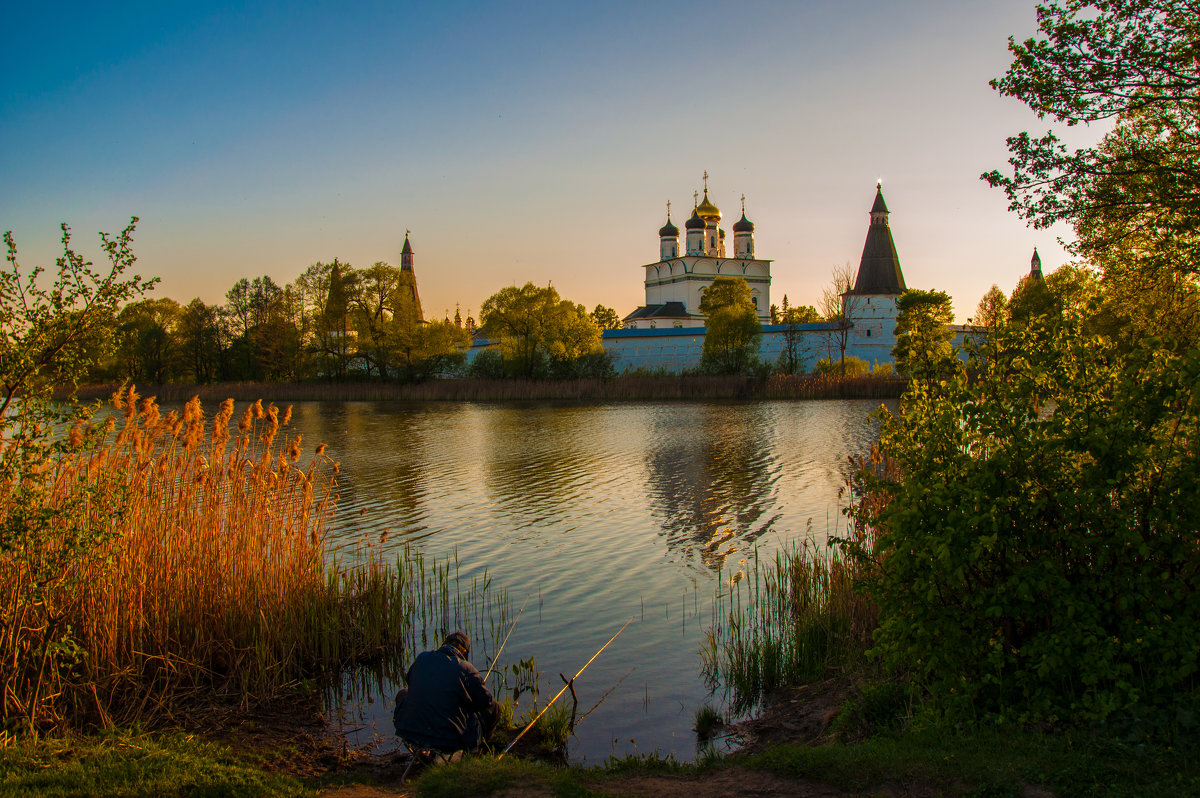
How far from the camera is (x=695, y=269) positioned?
84.4m

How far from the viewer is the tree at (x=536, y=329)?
49594 millimetres

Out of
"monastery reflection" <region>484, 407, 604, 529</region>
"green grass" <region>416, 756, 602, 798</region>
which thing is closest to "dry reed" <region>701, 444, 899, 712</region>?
"green grass" <region>416, 756, 602, 798</region>

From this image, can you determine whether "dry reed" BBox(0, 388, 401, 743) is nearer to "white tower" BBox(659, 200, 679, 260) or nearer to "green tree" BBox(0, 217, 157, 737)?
"green tree" BBox(0, 217, 157, 737)

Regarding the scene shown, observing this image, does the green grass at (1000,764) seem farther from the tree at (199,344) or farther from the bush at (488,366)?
the tree at (199,344)

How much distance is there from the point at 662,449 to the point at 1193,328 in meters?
11.3

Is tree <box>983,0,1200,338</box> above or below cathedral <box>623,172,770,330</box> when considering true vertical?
below

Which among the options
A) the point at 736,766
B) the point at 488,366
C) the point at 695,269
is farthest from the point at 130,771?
the point at 695,269

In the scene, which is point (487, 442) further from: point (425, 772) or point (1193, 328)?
point (425, 772)

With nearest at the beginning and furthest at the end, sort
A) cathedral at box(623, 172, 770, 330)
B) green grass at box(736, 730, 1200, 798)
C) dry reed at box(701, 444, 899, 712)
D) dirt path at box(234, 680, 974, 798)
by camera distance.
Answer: green grass at box(736, 730, 1200, 798) → dirt path at box(234, 680, 974, 798) → dry reed at box(701, 444, 899, 712) → cathedral at box(623, 172, 770, 330)

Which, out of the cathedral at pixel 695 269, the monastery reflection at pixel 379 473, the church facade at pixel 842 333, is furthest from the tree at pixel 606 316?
the monastery reflection at pixel 379 473

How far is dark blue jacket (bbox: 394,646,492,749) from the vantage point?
182 inches

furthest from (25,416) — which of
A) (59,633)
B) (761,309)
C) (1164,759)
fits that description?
(761,309)

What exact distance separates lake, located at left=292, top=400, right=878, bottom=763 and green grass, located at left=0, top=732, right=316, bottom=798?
44.5 inches

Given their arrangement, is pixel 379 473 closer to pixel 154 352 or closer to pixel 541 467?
pixel 541 467
